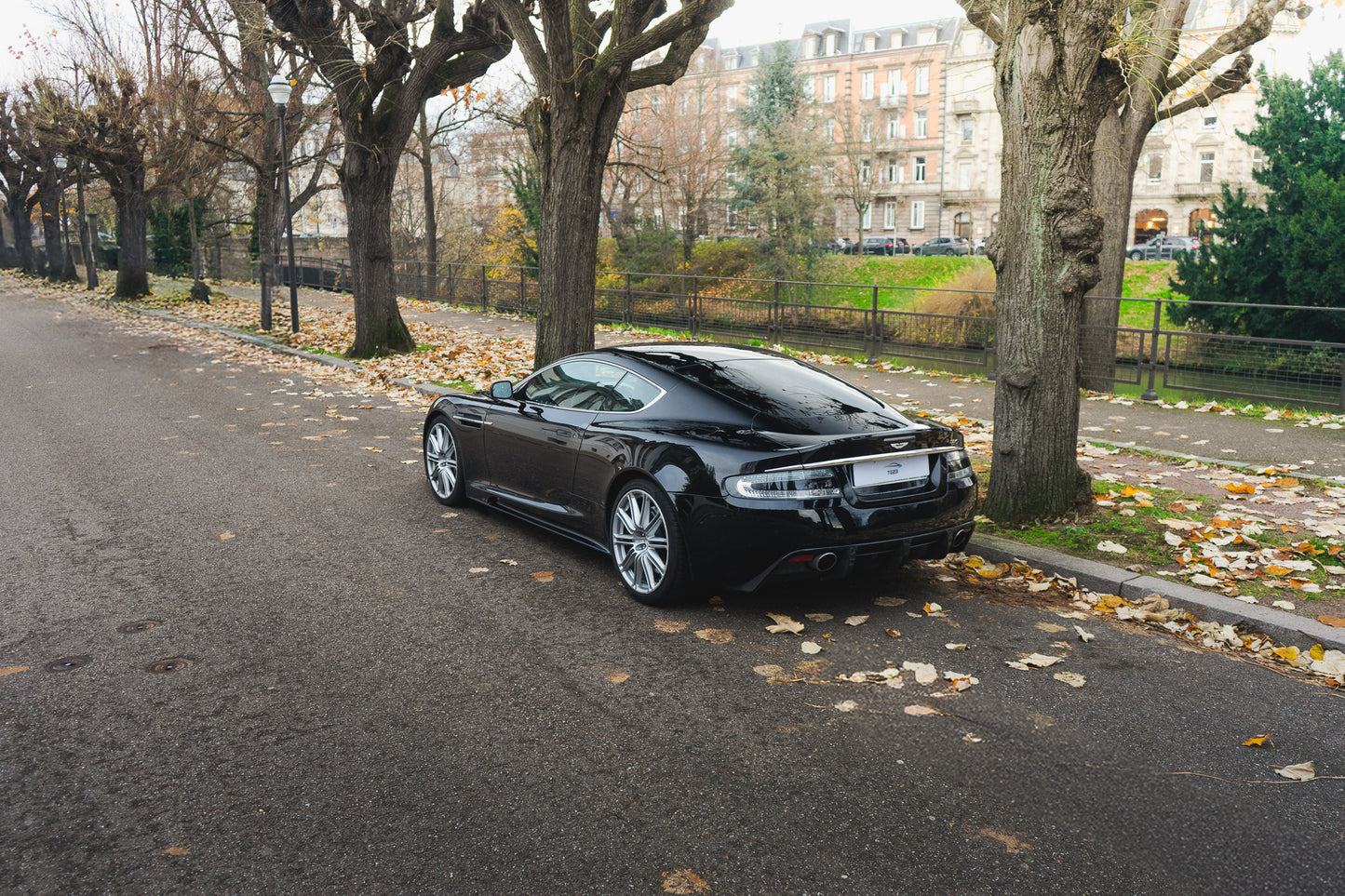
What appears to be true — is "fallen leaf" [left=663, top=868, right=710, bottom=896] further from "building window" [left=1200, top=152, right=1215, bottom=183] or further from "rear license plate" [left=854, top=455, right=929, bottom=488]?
"building window" [left=1200, top=152, right=1215, bottom=183]

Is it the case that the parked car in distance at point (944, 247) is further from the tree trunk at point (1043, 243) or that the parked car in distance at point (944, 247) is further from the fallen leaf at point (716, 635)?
the fallen leaf at point (716, 635)

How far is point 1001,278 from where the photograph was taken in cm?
694

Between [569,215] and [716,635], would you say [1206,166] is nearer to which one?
[569,215]

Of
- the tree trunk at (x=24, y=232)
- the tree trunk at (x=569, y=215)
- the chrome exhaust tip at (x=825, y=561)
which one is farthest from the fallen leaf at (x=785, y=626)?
the tree trunk at (x=24, y=232)

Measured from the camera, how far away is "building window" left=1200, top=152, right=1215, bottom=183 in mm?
61625

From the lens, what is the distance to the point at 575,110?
11.8 m

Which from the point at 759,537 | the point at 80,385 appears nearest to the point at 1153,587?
the point at 759,537

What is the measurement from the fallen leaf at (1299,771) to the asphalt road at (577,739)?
5 centimetres

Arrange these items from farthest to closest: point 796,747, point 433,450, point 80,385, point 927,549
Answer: point 80,385, point 433,450, point 927,549, point 796,747

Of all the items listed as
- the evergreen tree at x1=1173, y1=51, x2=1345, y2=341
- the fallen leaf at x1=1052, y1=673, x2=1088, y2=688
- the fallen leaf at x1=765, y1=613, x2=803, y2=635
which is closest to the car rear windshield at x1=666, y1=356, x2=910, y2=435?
the fallen leaf at x1=765, y1=613, x2=803, y2=635

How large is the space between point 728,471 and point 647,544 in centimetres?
72

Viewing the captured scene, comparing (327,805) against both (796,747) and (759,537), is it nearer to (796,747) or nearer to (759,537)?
(796,747)

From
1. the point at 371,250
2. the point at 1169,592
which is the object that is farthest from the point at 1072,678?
the point at 371,250

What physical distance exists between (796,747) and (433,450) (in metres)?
4.89
